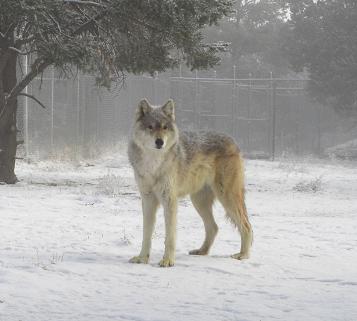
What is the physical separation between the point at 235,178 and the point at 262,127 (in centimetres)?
2957

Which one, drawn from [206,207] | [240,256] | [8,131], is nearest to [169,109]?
[206,207]

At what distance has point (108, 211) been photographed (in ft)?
33.3

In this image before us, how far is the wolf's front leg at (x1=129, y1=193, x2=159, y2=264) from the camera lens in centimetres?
647

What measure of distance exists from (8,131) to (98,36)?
283 cm

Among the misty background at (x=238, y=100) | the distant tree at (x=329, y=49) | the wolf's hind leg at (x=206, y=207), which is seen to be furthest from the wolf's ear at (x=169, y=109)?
the distant tree at (x=329, y=49)

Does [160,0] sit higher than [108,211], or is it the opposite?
[160,0]

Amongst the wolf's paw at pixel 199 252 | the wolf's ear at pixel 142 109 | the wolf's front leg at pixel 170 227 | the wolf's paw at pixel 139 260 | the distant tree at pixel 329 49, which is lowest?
the wolf's paw at pixel 199 252

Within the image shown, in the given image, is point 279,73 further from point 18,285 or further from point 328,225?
point 18,285

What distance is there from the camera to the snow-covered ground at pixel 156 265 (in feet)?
15.5

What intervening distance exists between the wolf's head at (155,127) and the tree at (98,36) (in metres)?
4.34

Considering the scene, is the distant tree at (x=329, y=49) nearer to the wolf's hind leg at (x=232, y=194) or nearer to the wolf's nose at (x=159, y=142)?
the wolf's hind leg at (x=232, y=194)

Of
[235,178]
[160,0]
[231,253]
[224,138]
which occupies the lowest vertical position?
[231,253]

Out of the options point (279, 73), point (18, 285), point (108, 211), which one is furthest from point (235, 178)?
point (279, 73)

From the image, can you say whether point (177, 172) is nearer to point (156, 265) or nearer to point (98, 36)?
point (156, 265)
